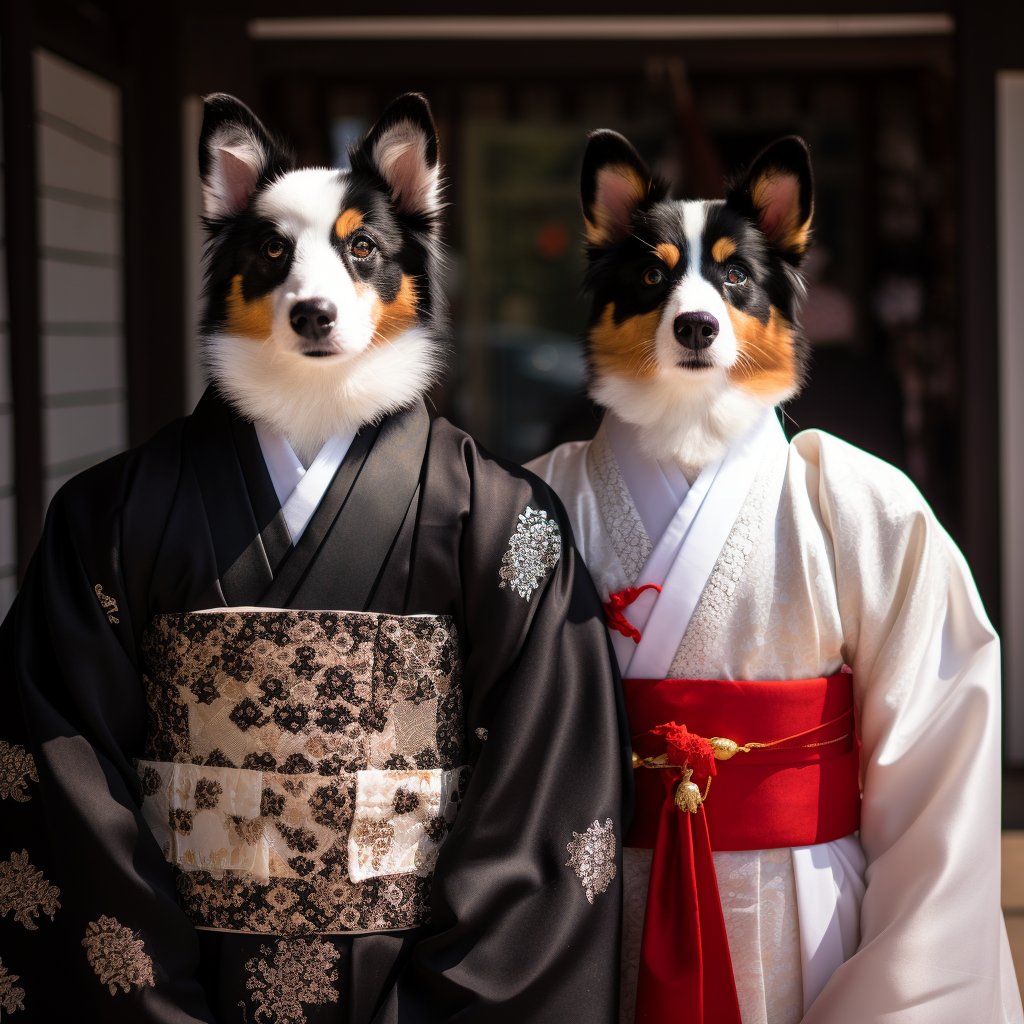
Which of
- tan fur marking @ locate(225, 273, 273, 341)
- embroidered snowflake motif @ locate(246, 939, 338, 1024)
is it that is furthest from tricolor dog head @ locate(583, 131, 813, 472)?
embroidered snowflake motif @ locate(246, 939, 338, 1024)

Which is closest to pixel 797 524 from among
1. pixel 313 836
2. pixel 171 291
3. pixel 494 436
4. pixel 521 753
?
pixel 521 753

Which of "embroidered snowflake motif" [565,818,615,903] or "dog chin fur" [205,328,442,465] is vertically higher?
"dog chin fur" [205,328,442,465]

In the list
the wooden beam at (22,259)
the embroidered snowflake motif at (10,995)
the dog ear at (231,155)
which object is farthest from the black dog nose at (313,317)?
the wooden beam at (22,259)

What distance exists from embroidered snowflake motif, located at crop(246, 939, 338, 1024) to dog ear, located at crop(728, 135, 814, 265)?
1612 millimetres

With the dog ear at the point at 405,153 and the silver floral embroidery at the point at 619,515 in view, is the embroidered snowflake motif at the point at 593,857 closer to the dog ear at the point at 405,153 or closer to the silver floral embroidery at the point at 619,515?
the silver floral embroidery at the point at 619,515

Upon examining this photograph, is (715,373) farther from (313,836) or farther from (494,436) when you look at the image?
(494,436)

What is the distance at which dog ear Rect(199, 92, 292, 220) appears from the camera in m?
2.29

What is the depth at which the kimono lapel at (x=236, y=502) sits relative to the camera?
7.25 ft

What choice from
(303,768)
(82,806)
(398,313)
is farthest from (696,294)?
(82,806)

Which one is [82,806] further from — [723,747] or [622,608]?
→ [723,747]

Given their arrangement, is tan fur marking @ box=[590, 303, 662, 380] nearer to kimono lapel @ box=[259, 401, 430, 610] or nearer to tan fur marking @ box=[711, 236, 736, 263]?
tan fur marking @ box=[711, 236, 736, 263]

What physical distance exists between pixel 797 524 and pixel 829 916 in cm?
76

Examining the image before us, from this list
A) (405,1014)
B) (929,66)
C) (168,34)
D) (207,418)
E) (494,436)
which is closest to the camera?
(405,1014)

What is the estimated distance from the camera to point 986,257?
4.96 m
